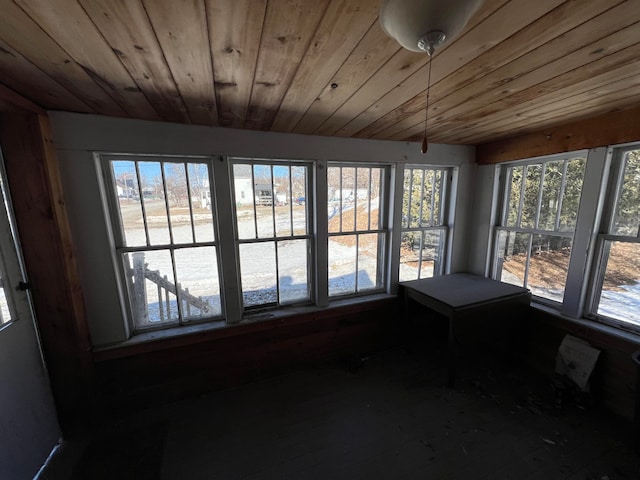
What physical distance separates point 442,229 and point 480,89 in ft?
5.95

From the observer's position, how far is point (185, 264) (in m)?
2.03

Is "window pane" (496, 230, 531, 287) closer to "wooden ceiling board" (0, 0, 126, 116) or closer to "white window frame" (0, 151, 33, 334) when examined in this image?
"wooden ceiling board" (0, 0, 126, 116)

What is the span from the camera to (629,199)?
183cm

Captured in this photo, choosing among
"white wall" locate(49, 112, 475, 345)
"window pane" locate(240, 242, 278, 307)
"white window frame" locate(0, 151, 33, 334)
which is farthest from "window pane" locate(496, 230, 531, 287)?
"white window frame" locate(0, 151, 33, 334)

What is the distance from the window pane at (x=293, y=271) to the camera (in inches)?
91.7

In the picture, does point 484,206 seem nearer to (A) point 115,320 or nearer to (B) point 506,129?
(B) point 506,129

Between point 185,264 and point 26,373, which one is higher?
point 185,264

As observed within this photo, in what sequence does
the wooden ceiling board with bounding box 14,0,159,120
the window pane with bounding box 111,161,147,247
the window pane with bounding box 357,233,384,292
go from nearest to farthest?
the wooden ceiling board with bounding box 14,0,159,120, the window pane with bounding box 111,161,147,247, the window pane with bounding box 357,233,384,292

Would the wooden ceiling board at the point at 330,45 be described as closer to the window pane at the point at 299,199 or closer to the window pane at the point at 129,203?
the window pane at the point at 299,199

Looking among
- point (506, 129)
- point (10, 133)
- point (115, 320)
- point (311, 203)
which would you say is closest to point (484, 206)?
point (506, 129)

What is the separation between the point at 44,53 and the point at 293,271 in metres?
1.94

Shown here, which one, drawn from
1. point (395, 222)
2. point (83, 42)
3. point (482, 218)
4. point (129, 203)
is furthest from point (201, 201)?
point (482, 218)

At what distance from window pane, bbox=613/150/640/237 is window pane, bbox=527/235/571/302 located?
34 cm

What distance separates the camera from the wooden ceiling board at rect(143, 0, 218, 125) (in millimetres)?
717
